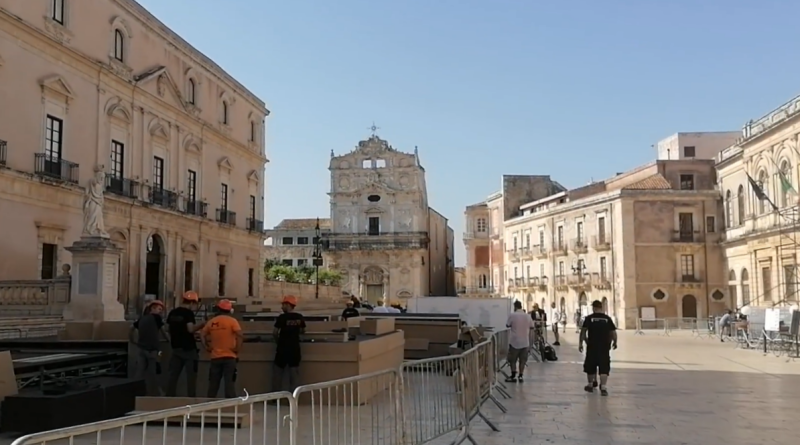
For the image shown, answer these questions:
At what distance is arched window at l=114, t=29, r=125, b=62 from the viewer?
83.5 feet

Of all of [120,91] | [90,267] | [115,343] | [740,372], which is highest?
[120,91]

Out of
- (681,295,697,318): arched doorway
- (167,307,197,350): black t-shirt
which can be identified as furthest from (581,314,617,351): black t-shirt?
(681,295,697,318): arched doorway

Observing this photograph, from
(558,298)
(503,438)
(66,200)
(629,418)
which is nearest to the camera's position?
(503,438)

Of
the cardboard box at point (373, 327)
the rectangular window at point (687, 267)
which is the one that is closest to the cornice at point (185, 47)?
the cardboard box at point (373, 327)

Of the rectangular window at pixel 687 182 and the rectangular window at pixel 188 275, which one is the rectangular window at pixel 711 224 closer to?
the rectangular window at pixel 687 182

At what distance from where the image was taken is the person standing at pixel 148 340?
10.2m

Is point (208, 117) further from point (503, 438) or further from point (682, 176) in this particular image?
point (682, 176)

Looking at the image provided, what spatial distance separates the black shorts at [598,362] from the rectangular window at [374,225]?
53.0 metres

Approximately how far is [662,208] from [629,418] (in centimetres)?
3893

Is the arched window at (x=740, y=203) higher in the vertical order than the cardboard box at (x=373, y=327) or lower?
higher

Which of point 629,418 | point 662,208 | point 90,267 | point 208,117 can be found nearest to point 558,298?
point 662,208

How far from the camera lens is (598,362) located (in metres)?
12.4

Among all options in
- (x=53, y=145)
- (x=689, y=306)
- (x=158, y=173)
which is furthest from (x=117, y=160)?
(x=689, y=306)

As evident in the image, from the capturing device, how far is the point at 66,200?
861 inches
